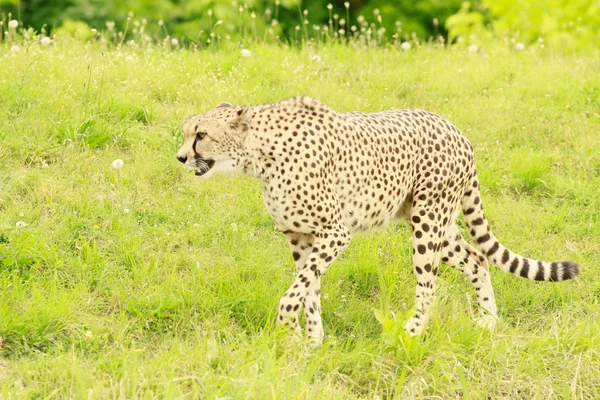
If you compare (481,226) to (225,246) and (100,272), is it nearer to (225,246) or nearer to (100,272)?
(225,246)

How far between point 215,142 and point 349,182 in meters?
0.78

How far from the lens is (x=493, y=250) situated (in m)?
5.04

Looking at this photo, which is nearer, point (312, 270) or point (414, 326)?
point (312, 270)

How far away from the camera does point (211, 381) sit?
375cm

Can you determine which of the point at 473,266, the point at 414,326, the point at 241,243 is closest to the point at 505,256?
the point at 473,266

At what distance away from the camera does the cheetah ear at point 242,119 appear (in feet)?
14.1

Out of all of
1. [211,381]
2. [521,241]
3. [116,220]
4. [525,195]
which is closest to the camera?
[211,381]

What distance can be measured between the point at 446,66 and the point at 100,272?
183 inches

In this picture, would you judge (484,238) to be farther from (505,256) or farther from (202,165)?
(202,165)

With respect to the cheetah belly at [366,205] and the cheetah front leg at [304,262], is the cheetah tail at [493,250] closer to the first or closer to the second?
the cheetah belly at [366,205]

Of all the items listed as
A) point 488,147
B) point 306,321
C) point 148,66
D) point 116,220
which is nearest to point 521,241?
point 488,147

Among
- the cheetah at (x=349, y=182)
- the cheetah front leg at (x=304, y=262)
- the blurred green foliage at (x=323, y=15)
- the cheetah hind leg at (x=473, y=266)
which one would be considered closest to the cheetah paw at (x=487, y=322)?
the cheetah at (x=349, y=182)

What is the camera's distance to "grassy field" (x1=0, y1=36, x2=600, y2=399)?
406 centimetres

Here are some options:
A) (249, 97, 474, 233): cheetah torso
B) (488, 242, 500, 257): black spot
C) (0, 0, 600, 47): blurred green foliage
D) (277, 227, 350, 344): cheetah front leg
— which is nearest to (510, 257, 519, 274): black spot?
(488, 242, 500, 257): black spot
